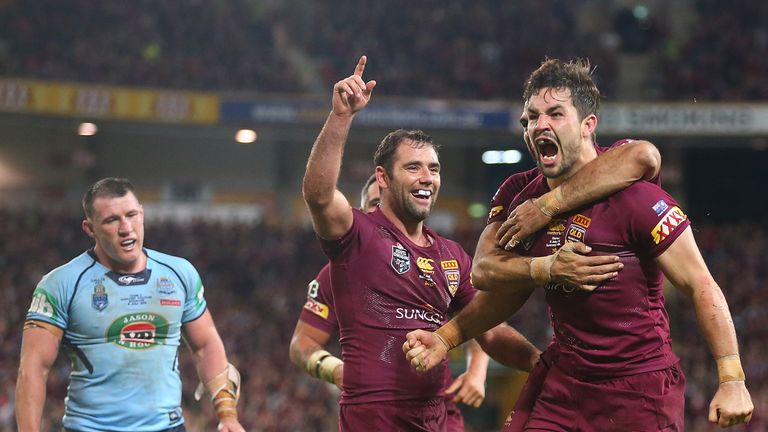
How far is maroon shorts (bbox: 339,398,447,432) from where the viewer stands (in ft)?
16.2

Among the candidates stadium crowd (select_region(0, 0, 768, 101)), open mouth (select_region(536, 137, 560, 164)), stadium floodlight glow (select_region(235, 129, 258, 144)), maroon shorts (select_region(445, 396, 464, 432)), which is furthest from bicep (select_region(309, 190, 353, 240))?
stadium floodlight glow (select_region(235, 129, 258, 144))

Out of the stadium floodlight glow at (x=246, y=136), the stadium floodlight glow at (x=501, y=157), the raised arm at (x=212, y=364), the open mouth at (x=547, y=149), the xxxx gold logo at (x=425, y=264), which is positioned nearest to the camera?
the open mouth at (x=547, y=149)

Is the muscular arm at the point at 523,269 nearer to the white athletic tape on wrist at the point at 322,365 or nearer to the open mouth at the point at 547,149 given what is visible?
the open mouth at the point at 547,149

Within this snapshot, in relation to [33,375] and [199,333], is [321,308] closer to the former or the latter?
[199,333]

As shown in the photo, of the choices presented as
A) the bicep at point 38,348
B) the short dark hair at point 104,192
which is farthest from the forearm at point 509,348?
the bicep at point 38,348

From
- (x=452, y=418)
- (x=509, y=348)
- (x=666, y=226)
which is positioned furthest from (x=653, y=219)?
(x=452, y=418)

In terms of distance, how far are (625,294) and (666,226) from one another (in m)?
0.34

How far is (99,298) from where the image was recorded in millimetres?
5316

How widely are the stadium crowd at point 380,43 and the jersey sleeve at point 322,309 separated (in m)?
17.5

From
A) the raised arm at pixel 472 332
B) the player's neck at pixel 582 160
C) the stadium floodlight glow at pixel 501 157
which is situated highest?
the stadium floodlight glow at pixel 501 157

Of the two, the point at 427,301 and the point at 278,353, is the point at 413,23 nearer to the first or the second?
the point at 278,353

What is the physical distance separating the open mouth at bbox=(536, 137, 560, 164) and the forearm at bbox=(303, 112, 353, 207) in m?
0.85

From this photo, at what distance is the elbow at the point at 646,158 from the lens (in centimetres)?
421

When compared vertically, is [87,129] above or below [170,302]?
above
